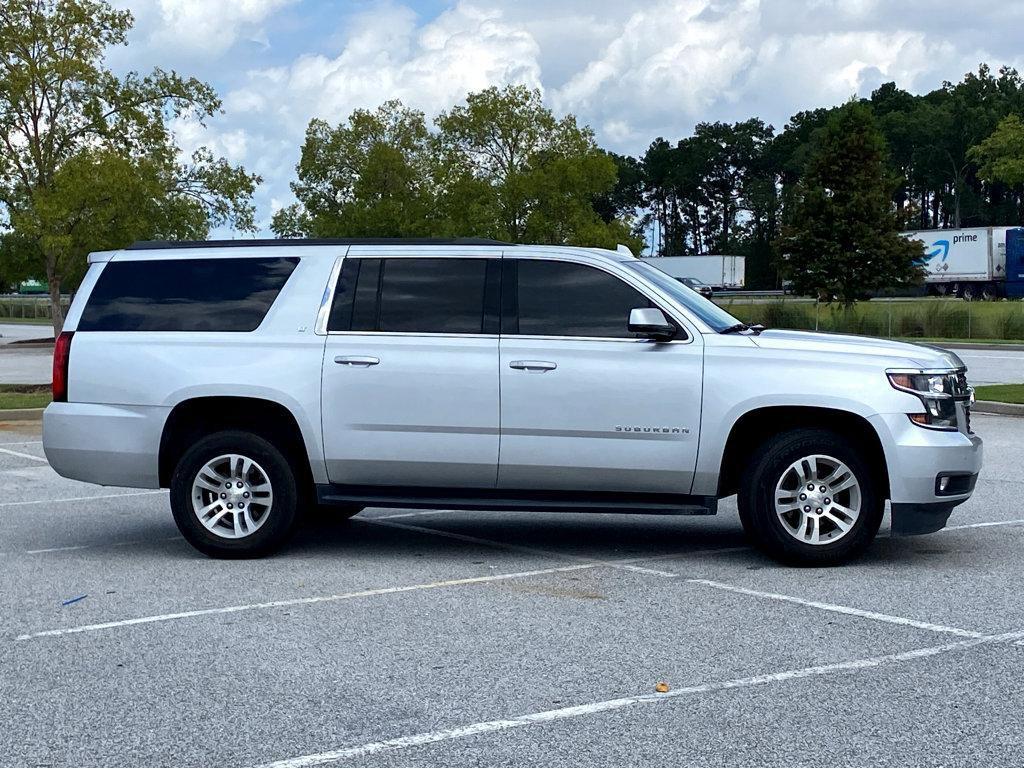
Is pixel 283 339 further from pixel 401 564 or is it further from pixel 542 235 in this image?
pixel 542 235

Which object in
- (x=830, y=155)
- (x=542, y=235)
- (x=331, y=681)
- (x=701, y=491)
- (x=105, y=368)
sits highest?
(x=830, y=155)

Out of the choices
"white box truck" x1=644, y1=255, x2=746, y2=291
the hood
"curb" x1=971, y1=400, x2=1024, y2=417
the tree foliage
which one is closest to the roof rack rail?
the hood

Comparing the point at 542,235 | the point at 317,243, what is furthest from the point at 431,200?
the point at 317,243

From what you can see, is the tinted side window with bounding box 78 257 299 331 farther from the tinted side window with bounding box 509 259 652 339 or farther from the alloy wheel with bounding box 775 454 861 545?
the alloy wheel with bounding box 775 454 861 545

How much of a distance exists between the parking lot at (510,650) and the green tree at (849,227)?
187 feet

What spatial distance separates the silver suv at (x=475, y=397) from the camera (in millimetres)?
8195

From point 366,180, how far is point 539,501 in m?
56.8

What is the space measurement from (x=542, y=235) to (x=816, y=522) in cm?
4509

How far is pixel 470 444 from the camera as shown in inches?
332

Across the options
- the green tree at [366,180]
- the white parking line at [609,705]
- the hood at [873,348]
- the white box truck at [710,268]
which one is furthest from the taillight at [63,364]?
the white box truck at [710,268]

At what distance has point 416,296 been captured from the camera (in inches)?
343

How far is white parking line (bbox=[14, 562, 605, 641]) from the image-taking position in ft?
22.4

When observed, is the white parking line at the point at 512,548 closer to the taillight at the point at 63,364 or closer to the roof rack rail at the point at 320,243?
the roof rack rail at the point at 320,243

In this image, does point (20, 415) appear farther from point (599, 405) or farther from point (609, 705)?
point (609, 705)
